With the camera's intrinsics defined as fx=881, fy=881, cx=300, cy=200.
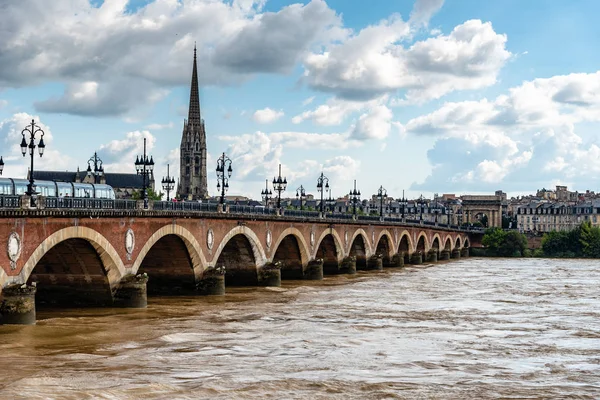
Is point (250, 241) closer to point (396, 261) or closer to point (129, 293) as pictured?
point (129, 293)

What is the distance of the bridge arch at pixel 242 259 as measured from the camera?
175 ft

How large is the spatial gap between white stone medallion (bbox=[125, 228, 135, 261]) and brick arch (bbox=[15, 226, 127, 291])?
0.76m

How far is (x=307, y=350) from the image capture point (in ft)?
93.9

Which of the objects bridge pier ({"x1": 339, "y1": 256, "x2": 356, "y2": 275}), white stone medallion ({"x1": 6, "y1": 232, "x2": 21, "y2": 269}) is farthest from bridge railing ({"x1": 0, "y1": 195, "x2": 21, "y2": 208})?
bridge pier ({"x1": 339, "y1": 256, "x2": 356, "y2": 275})

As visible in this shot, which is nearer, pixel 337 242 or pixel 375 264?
pixel 337 242

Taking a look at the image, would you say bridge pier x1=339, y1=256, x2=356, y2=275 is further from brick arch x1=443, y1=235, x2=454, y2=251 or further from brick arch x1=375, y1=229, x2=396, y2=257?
brick arch x1=443, y1=235, x2=454, y2=251

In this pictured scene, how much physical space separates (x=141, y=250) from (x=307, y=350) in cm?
1374

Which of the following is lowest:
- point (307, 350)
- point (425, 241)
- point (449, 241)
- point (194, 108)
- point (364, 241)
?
point (307, 350)

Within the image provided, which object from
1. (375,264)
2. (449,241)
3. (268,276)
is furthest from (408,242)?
(268,276)

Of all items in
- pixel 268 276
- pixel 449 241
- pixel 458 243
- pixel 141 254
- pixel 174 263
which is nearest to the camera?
pixel 141 254

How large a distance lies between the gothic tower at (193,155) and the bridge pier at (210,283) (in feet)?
441

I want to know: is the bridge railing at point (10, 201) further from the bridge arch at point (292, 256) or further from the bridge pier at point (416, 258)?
the bridge pier at point (416, 258)

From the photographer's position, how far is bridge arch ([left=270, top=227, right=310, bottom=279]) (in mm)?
62344

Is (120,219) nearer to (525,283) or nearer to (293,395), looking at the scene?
(293,395)
